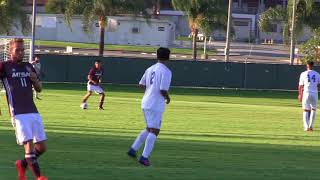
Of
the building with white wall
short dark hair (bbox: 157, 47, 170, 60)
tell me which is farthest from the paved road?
short dark hair (bbox: 157, 47, 170, 60)

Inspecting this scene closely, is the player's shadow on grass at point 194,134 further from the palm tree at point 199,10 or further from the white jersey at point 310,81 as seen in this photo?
the palm tree at point 199,10

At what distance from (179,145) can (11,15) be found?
4484 centimetres

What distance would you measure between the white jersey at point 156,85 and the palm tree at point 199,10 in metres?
52.5

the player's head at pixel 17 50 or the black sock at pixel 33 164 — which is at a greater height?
the player's head at pixel 17 50

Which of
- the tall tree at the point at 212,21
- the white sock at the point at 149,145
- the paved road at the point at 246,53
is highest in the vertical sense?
the tall tree at the point at 212,21

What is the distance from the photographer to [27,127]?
1142 centimetres

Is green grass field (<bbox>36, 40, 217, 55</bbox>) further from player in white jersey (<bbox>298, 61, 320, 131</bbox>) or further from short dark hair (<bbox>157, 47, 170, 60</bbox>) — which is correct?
short dark hair (<bbox>157, 47, 170, 60</bbox>)

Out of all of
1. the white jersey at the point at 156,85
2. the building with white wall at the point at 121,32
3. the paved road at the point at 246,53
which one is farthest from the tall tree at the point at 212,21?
the white jersey at the point at 156,85

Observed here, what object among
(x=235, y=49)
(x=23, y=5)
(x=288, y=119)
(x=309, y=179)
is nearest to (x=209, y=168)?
(x=309, y=179)

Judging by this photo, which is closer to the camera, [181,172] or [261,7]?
[181,172]

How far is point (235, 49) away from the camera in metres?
102

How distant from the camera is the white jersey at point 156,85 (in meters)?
14.4

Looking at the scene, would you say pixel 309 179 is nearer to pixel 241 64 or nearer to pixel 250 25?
pixel 241 64

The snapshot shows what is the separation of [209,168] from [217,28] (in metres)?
56.1
